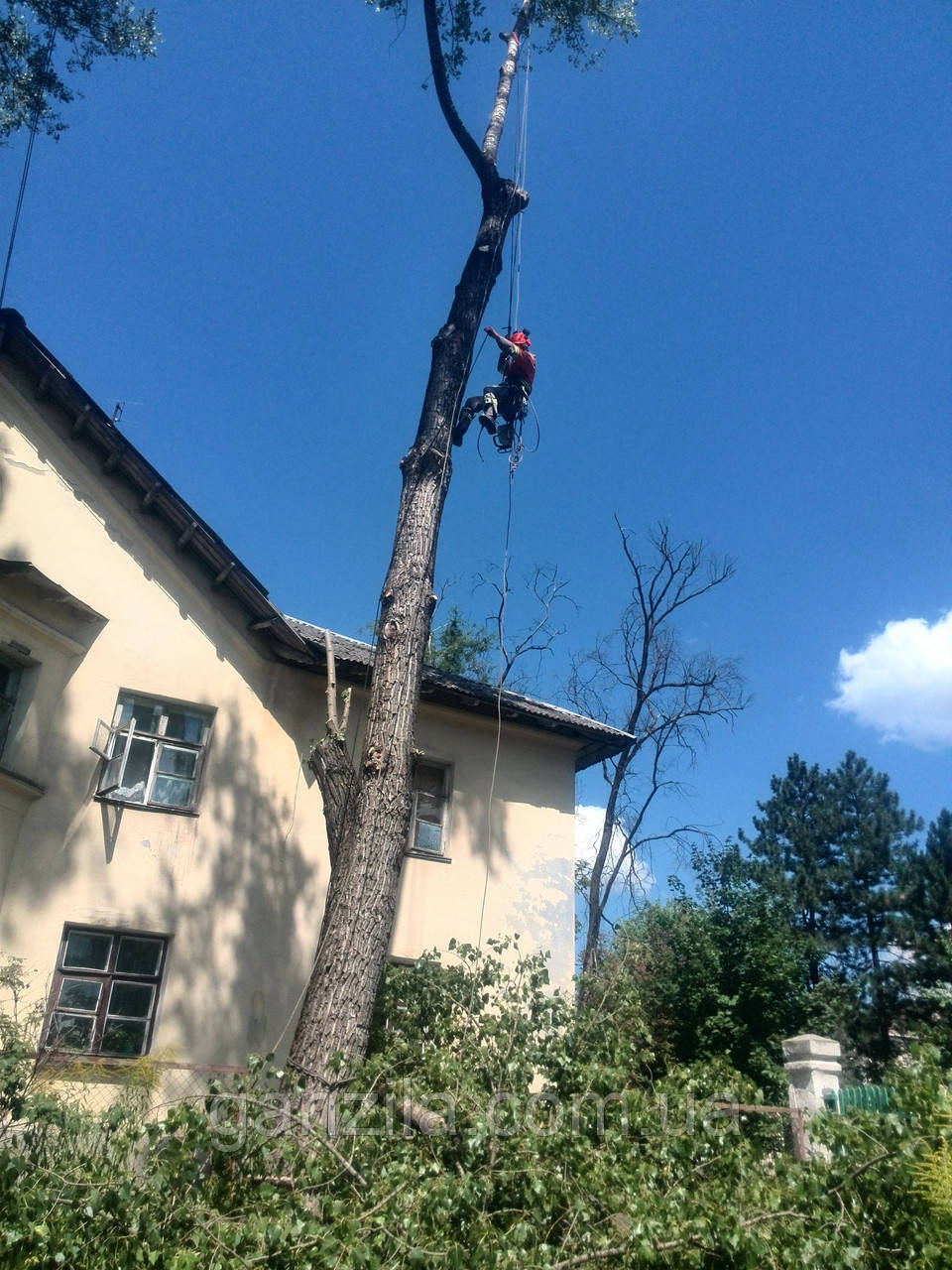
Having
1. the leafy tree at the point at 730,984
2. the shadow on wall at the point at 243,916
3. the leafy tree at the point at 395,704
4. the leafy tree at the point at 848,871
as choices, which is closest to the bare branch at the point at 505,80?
the leafy tree at the point at 395,704

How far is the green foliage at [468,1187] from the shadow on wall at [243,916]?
3.66 m

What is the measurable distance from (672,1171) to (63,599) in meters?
7.13

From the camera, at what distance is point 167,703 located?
959cm

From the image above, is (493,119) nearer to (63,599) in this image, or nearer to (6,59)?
(6,59)

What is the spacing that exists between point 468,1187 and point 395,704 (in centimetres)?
370

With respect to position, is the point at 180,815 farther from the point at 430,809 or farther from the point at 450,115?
the point at 450,115

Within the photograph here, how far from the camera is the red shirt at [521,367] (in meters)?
9.44

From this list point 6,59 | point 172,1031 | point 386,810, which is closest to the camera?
point 386,810

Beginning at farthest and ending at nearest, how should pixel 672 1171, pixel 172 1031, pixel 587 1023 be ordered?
pixel 172 1031 → pixel 587 1023 → pixel 672 1171

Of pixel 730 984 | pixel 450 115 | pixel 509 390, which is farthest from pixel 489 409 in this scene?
pixel 730 984

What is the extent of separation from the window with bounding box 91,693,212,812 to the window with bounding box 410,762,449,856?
246 centimetres

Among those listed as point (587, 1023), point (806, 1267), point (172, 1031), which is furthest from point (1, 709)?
point (806, 1267)

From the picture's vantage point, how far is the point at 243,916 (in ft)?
30.2

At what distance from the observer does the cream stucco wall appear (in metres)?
8.48
